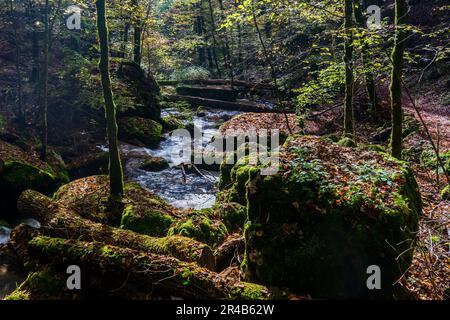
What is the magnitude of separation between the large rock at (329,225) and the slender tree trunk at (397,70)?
3.03 m

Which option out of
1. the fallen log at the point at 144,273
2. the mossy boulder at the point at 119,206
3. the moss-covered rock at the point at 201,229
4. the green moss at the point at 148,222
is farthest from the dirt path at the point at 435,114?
the fallen log at the point at 144,273

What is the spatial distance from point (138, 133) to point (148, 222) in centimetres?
1022

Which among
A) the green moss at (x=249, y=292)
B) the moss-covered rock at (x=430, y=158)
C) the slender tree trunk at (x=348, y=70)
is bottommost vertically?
the green moss at (x=249, y=292)

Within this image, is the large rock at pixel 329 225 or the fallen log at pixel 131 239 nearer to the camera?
the large rock at pixel 329 225

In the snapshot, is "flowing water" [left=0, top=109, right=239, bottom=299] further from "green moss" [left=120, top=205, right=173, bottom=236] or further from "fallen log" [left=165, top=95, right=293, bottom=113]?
"fallen log" [left=165, top=95, right=293, bottom=113]

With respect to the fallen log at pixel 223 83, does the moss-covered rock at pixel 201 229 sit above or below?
below

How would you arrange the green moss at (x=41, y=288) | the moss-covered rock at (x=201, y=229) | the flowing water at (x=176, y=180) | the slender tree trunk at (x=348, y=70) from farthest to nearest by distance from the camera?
1. the flowing water at (x=176, y=180)
2. the slender tree trunk at (x=348, y=70)
3. the moss-covered rock at (x=201, y=229)
4. the green moss at (x=41, y=288)

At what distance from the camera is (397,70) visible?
764 centimetres

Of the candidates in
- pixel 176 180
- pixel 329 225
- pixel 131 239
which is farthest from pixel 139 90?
pixel 329 225

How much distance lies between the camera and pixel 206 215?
316 inches

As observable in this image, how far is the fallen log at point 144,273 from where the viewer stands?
4.39m

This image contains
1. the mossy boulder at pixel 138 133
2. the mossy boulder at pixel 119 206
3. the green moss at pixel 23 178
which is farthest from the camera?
the mossy boulder at pixel 138 133

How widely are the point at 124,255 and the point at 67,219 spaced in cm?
289

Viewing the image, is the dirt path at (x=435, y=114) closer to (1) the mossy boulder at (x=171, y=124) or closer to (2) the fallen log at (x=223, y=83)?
(2) the fallen log at (x=223, y=83)
